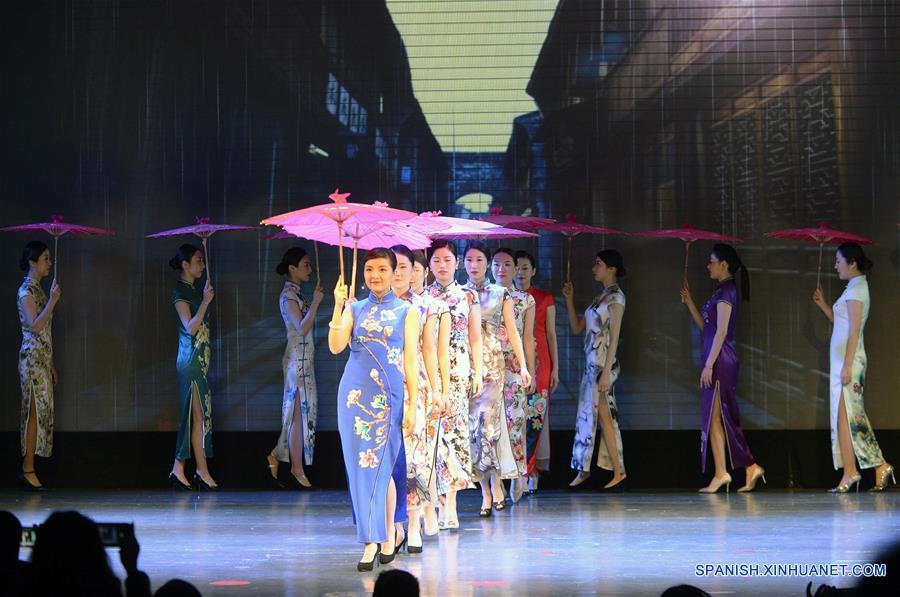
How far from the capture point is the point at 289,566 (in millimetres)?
6191

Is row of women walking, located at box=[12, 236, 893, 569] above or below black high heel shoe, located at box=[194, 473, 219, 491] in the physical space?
above

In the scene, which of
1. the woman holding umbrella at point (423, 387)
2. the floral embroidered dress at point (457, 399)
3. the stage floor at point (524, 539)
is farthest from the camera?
the floral embroidered dress at point (457, 399)

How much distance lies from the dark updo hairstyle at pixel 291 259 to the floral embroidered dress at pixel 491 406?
1.74 meters

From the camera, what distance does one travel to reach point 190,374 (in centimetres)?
929

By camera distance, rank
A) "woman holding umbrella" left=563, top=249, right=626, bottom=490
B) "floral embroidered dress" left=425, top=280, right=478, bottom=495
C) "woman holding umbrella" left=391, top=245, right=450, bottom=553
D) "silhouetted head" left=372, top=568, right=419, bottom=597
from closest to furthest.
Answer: "silhouetted head" left=372, top=568, right=419, bottom=597 < "woman holding umbrella" left=391, top=245, right=450, bottom=553 < "floral embroidered dress" left=425, top=280, right=478, bottom=495 < "woman holding umbrella" left=563, top=249, right=626, bottom=490

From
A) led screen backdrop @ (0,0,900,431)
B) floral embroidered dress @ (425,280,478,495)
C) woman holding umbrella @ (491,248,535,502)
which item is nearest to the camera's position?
floral embroidered dress @ (425,280,478,495)

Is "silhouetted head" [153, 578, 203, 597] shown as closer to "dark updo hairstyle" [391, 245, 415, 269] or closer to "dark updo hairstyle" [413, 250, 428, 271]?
"dark updo hairstyle" [391, 245, 415, 269]

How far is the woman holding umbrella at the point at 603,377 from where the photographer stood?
9.21 metres

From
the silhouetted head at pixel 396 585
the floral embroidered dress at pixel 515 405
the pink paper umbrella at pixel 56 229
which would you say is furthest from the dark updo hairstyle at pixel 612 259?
the silhouetted head at pixel 396 585

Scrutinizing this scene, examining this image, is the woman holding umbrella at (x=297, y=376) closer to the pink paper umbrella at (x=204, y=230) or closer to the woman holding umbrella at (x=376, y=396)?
the pink paper umbrella at (x=204, y=230)

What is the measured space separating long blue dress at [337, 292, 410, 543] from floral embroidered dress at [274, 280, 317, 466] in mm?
3045

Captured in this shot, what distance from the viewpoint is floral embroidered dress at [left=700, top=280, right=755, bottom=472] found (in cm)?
906

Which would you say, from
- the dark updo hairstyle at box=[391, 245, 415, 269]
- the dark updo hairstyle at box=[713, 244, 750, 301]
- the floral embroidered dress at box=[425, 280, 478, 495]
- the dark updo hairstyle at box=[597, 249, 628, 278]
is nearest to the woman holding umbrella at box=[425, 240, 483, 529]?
the floral embroidered dress at box=[425, 280, 478, 495]

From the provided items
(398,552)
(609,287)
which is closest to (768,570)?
(398,552)
